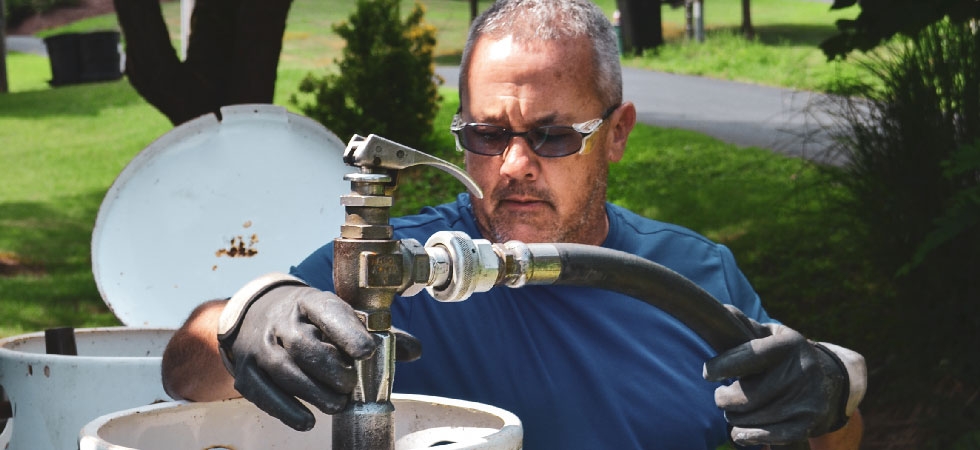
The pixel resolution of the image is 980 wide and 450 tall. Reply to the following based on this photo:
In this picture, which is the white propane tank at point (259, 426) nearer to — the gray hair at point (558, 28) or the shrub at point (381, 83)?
the gray hair at point (558, 28)

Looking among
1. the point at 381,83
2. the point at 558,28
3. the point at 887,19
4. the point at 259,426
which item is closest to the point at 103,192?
the point at 381,83

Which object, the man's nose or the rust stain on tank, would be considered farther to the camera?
the rust stain on tank

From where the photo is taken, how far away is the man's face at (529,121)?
88.7 inches

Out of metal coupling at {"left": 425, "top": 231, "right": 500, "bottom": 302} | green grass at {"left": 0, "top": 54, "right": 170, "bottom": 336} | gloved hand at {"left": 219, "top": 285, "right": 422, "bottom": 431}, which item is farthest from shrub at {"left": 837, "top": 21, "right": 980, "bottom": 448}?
green grass at {"left": 0, "top": 54, "right": 170, "bottom": 336}

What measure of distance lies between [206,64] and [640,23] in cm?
1576

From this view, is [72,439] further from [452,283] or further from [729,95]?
[729,95]

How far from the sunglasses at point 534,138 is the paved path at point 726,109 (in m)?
7.54

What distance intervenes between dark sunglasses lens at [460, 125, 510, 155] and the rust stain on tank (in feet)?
2.70

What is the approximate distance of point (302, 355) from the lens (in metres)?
1.31

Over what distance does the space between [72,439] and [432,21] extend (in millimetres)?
30503

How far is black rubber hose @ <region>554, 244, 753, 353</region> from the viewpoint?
4.81 ft

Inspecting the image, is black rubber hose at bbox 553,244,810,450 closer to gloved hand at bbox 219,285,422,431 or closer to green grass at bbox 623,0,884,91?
gloved hand at bbox 219,285,422,431

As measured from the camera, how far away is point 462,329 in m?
2.22

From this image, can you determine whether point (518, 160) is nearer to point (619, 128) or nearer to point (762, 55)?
point (619, 128)
